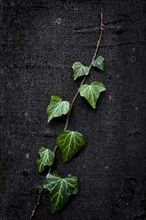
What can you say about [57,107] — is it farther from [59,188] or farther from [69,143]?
[59,188]

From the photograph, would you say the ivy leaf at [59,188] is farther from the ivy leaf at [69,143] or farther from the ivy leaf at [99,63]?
A: the ivy leaf at [99,63]

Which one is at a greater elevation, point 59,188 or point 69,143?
point 69,143

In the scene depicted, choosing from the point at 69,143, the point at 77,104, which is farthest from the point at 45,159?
the point at 77,104

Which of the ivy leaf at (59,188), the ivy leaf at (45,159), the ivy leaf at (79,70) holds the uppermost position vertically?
the ivy leaf at (79,70)

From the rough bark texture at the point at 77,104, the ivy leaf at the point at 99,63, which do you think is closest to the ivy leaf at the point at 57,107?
the rough bark texture at the point at 77,104

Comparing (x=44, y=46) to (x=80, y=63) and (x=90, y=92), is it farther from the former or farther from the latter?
(x=90, y=92)

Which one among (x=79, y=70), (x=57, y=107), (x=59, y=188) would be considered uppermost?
(x=79, y=70)

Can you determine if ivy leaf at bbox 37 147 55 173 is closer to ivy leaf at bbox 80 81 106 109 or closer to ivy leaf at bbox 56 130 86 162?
ivy leaf at bbox 56 130 86 162
